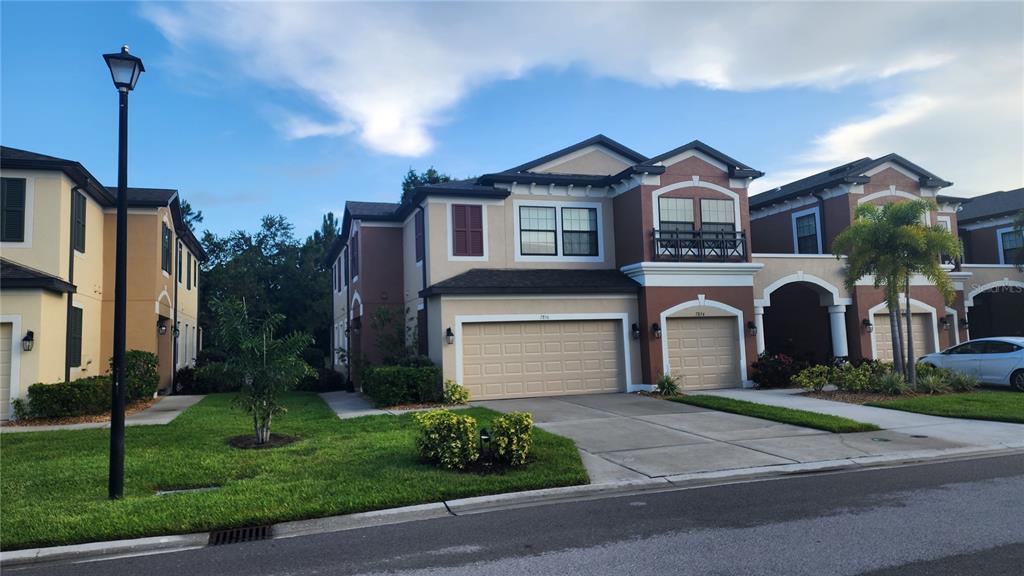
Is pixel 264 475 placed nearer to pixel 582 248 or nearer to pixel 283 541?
pixel 283 541

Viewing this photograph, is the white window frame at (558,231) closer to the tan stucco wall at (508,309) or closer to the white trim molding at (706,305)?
the tan stucco wall at (508,309)

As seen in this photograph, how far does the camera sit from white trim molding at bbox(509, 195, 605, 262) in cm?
1914

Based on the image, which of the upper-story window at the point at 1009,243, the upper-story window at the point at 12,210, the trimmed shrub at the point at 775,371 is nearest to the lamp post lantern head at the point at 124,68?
the upper-story window at the point at 12,210

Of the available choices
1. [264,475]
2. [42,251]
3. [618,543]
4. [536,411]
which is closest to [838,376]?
[536,411]

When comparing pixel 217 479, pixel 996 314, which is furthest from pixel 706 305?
pixel 996 314

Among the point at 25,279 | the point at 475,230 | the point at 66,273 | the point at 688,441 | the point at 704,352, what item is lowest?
the point at 688,441

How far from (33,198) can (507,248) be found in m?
11.7

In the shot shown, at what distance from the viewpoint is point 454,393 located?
1644cm

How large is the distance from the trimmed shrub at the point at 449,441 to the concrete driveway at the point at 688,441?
1628 millimetres

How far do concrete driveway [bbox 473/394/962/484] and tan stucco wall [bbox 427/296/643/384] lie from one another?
3.36 m

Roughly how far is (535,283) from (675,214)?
487cm

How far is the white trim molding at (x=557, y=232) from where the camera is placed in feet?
62.8

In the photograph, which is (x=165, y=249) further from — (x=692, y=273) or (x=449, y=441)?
(x=449, y=441)

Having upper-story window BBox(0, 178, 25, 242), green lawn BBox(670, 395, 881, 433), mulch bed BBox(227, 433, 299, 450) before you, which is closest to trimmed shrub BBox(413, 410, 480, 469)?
mulch bed BBox(227, 433, 299, 450)
